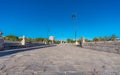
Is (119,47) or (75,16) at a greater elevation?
(75,16)

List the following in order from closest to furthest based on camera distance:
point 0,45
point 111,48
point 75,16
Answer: point 111,48 → point 0,45 → point 75,16

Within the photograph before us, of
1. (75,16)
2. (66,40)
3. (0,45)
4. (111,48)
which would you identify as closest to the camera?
(111,48)

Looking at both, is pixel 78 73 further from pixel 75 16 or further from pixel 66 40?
pixel 66 40

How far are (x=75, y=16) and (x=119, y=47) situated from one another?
1200 inches

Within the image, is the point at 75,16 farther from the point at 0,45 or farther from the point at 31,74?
the point at 31,74

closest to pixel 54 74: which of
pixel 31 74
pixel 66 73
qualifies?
pixel 66 73

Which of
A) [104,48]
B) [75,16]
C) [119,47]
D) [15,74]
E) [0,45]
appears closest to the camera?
[15,74]

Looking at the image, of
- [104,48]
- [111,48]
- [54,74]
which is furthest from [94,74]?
[104,48]

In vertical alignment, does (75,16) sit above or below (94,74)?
above

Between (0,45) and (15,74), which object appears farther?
(0,45)

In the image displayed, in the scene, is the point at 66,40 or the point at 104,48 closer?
the point at 104,48

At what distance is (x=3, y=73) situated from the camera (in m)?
4.02

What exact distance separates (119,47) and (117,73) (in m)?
6.55

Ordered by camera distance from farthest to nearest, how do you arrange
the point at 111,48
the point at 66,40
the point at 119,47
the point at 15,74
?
the point at 66,40
the point at 111,48
the point at 119,47
the point at 15,74
